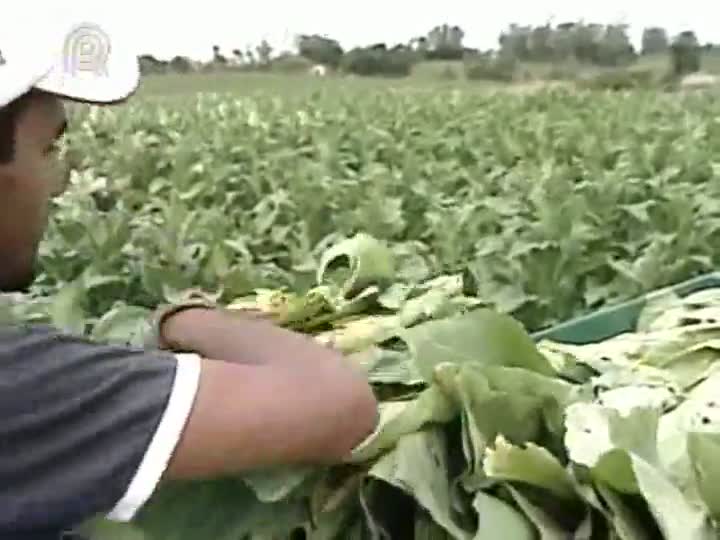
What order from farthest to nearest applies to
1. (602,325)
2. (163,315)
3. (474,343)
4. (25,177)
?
(602,325) → (163,315) → (474,343) → (25,177)

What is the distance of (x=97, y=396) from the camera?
4.85 ft

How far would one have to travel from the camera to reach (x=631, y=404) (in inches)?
73.5

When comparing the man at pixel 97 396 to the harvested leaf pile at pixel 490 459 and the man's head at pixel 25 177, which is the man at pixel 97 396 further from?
the harvested leaf pile at pixel 490 459

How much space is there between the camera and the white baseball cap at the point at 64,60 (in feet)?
5.25

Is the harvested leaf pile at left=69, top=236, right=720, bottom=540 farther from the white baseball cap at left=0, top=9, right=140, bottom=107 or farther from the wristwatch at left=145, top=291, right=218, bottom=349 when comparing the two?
the white baseball cap at left=0, top=9, right=140, bottom=107

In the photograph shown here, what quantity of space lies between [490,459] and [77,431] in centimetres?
45

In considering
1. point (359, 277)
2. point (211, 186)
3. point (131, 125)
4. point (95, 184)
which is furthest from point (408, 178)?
point (131, 125)

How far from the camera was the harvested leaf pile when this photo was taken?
1608mm

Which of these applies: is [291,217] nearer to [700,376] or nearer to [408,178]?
[408,178]

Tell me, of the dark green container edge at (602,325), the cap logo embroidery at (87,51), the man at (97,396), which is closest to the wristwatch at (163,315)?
the man at (97,396)

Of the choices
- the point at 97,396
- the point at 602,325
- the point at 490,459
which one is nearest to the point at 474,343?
the point at 490,459

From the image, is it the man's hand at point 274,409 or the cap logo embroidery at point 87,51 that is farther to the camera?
the cap logo embroidery at point 87,51

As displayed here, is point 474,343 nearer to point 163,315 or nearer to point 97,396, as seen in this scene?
point 163,315

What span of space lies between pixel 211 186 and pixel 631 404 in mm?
6686
